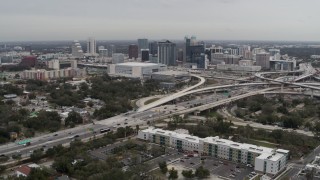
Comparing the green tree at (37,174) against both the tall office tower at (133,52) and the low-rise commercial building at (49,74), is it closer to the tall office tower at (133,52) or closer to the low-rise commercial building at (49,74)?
the low-rise commercial building at (49,74)

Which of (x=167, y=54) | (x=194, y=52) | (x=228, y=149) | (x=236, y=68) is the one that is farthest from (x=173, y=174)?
(x=194, y=52)

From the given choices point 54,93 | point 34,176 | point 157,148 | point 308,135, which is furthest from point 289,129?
point 54,93

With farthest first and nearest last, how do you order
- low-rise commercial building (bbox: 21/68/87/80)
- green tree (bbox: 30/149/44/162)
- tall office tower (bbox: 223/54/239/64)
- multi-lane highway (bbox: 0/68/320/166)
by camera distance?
1. tall office tower (bbox: 223/54/239/64)
2. low-rise commercial building (bbox: 21/68/87/80)
3. multi-lane highway (bbox: 0/68/320/166)
4. green tree (bbox: 30/149/44/162)

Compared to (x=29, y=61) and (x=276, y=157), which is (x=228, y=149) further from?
(x=29, y=61)

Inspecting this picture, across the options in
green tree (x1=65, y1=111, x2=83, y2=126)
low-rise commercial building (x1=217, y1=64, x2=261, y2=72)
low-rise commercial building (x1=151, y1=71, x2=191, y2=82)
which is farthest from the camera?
low-rise commercial building (x1=217, y1=64, x2=261, y2=72)

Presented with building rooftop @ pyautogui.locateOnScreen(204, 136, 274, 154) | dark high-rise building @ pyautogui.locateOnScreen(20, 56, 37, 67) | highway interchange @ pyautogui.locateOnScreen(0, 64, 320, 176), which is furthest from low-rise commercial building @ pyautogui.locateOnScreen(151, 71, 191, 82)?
building rooftop @ pyautogui.locateOnScreen(204, 136, 274, 154)

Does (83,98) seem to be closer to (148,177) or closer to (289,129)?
(289,129)

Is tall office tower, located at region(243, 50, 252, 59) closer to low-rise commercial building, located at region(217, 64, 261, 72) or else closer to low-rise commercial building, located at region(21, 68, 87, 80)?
low-rise commercial building, located at region(217, 64, 261, 72)

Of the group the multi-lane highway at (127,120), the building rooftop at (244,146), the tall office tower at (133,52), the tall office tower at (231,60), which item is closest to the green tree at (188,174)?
the building rooftop at (244,146)
